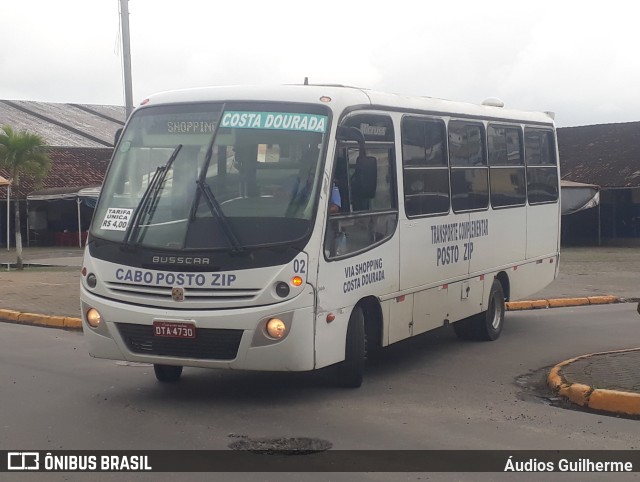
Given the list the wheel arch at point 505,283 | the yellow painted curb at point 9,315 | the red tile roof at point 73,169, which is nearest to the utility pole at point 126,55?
the yellow painted curb at point 9,315

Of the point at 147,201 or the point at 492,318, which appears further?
the point at 492,318

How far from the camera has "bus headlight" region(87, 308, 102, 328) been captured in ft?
29.1

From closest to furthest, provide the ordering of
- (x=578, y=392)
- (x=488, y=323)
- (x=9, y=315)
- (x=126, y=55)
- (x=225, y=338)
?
(x=225, y=338), (x=578, y=392), (x=488, y=323), (x=9, y=315), (x=126, y=55)

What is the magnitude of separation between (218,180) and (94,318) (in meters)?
1.68

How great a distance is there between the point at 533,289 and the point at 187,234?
24.7 ft

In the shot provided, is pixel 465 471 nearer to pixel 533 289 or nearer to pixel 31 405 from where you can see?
pixel 31 405

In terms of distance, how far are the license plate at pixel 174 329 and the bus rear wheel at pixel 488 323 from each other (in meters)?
5.56

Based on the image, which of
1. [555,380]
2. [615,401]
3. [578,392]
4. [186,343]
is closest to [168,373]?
[186,343]

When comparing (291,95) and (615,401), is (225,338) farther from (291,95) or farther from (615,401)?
(615,401)

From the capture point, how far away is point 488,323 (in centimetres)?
1314

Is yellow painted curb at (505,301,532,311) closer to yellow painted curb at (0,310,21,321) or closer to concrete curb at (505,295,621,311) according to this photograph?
concrete curb at (505,295,621,311)

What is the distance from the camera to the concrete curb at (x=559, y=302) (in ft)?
56.2

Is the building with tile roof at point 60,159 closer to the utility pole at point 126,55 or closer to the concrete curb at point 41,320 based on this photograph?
the utility pole at point 126,55

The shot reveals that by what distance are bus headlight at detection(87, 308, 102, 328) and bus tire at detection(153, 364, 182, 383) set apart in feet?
3.51
